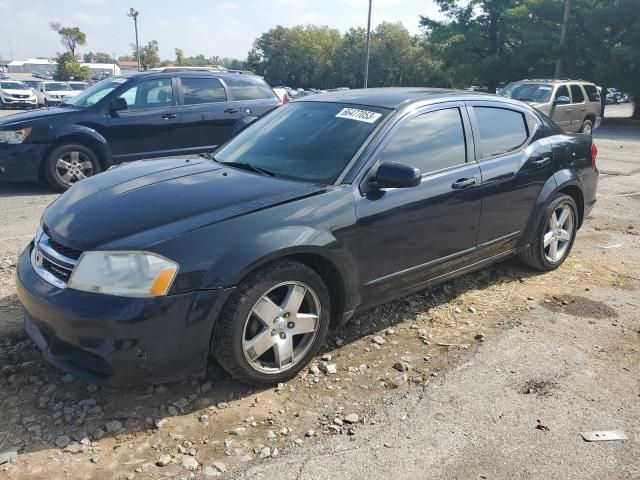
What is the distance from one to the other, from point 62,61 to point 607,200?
83.1 m

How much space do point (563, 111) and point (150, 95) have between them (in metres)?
12.7

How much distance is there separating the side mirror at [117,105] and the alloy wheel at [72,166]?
30.3 inches

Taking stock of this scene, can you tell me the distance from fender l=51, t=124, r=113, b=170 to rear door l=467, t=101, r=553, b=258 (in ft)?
18.1

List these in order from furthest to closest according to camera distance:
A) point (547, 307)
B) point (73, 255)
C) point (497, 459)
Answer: point (547, 307), point (73, 255), point (497, 459)

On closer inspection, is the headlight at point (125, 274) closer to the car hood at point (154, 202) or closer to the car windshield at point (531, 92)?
the car hood at point (154, 202)

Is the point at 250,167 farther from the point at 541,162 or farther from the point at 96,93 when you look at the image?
the point at 96,93

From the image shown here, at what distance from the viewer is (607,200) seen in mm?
8273

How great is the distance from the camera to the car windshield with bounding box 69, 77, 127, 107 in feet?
26.1

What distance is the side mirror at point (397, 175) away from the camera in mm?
3295

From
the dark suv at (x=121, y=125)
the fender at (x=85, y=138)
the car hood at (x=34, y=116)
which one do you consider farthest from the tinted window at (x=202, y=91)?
the car hood at (x=34, y=116)

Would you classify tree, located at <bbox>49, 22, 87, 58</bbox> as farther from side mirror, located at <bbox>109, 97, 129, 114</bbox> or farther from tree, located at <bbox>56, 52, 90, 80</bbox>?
side mirror, located at <bbox>109, 97, 129, 114</bbox>

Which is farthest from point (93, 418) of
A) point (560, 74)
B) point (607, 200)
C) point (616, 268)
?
point (560, 74)

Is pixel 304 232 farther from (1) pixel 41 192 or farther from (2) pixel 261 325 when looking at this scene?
(1) pixel 41 192

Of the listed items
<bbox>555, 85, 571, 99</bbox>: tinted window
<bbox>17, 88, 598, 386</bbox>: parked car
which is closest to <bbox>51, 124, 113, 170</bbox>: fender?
<bbox>17, 88, 598, 386</bbox>: parked car
